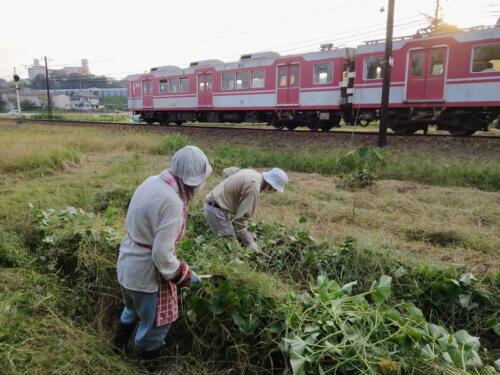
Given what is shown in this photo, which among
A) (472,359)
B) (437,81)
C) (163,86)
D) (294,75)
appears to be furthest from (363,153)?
(163,86)

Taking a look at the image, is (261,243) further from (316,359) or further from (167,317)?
(316,359)

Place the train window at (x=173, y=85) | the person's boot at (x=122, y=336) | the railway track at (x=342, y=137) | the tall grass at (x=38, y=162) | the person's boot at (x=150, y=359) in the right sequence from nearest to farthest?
the person's boot at (x=150, y=359)
the person's boot at (x=122, y=336)
the tall grass at (x=38, y=162)
the railway track at (x=342, y=137)
the train window at (x=173, y=85)

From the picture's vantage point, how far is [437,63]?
512 inches

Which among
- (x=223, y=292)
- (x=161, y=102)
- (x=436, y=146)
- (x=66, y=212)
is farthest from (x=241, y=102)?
(x=223, y=292)

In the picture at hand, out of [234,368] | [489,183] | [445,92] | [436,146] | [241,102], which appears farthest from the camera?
[241,102]

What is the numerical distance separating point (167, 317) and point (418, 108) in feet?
43.3

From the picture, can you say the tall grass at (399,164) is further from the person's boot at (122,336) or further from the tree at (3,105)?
the tree at (3,105)

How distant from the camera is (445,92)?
1286 centimetres

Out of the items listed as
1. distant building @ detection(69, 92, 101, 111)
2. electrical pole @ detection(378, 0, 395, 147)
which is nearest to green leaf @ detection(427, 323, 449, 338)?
electrical pole @ detection(378, 0, 395, 147)

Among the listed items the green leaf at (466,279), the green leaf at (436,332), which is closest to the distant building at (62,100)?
the green leaf at (466,279)

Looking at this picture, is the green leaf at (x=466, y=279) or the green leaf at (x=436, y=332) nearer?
the green leaf at (x=436, y=332)

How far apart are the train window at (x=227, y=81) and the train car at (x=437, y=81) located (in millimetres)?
6258

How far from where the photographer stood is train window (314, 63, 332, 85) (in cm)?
1553

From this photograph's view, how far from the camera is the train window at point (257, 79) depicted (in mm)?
17625
